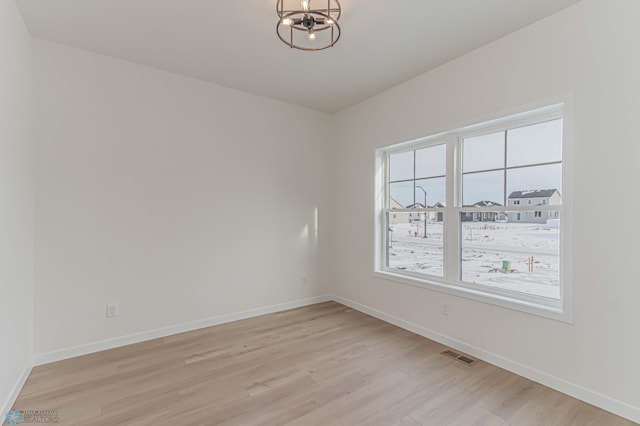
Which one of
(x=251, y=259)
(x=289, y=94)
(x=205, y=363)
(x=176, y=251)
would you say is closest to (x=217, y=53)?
(x=289, y=94)

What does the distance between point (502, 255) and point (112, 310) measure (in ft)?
12.3

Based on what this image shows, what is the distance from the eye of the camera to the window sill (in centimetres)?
233

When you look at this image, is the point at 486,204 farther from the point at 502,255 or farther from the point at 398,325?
the point at 398,325

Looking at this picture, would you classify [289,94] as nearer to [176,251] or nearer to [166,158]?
[166,158]

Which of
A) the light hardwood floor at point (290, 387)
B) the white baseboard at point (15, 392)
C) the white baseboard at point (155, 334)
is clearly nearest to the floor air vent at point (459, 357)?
the light hardwood floor at point (290, 387)

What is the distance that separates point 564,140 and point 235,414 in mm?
3072

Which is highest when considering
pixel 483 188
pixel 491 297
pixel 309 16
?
pixel 309 16

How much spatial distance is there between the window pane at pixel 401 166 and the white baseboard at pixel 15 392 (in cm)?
396

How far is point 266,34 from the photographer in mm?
2605

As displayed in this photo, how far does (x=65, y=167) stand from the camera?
2.79 metres

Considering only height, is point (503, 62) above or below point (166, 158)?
above

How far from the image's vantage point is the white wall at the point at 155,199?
2.75 m

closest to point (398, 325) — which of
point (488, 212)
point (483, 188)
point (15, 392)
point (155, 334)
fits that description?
point (488, 212)

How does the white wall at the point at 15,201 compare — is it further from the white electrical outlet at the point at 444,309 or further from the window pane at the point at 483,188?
the window pane at the point at 483,188
